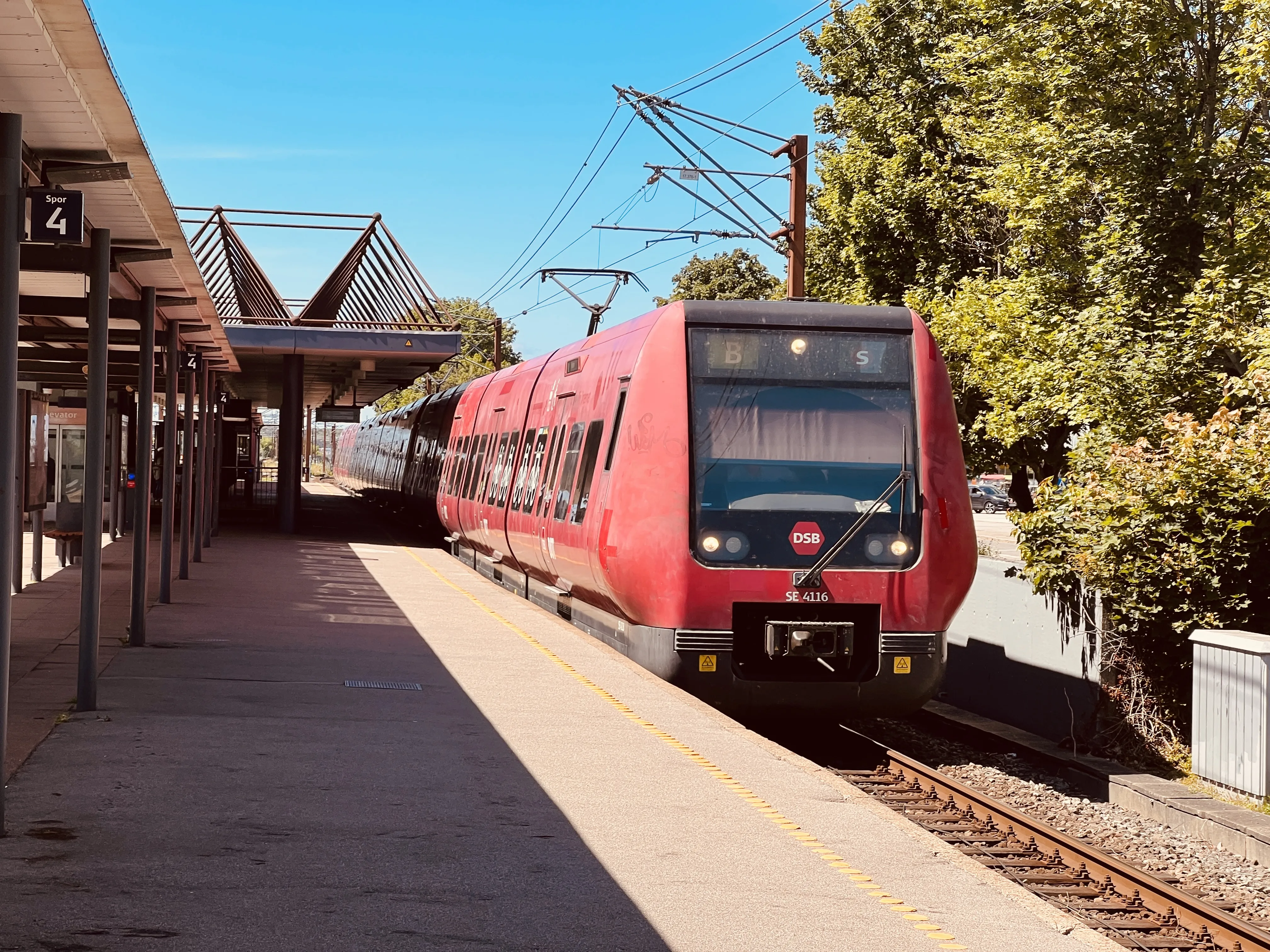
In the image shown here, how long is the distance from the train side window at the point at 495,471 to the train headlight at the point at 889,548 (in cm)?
863

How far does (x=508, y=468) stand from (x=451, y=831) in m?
11.7

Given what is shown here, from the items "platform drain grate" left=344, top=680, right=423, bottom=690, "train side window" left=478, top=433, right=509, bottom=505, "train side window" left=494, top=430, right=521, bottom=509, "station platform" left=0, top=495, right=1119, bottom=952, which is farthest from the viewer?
"train side window" left=478, top=433, right=509, bottom=505

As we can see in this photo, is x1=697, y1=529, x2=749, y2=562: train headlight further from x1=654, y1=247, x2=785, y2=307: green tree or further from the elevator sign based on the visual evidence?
x1=654, y1=247, x2=785, y2=307: green tree

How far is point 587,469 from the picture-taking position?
12414 millimetres

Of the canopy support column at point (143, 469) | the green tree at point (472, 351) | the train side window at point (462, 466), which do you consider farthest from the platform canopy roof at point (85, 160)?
the green tree at point (472, 351)

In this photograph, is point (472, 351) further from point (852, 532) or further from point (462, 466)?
point (852, 532)

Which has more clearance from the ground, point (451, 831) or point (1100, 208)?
point (1100, 208)

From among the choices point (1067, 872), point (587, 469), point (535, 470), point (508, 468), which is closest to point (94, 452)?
point (587, 469)

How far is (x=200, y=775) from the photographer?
6.94 m

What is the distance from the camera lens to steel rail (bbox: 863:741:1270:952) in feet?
22.3

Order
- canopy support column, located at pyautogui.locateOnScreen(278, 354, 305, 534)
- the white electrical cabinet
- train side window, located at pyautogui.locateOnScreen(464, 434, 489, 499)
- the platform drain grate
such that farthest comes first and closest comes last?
Answer: canopy support column, located at pyautogui.locateOnScreen(278, 354, 305, 534), train side window, located at pyautogui.locateOnScreen(464, 434, 489, 499), the white electrical cabinet, the platform drain grate

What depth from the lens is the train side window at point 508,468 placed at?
57.3ft

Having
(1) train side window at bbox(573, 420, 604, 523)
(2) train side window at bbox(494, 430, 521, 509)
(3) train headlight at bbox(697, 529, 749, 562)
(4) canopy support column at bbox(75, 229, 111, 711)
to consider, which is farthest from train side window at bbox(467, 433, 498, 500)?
(4) canopy support column at bbox(75, 229, 111, 711)

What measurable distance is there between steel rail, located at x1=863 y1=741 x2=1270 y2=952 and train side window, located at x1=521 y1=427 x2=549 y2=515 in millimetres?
6214
